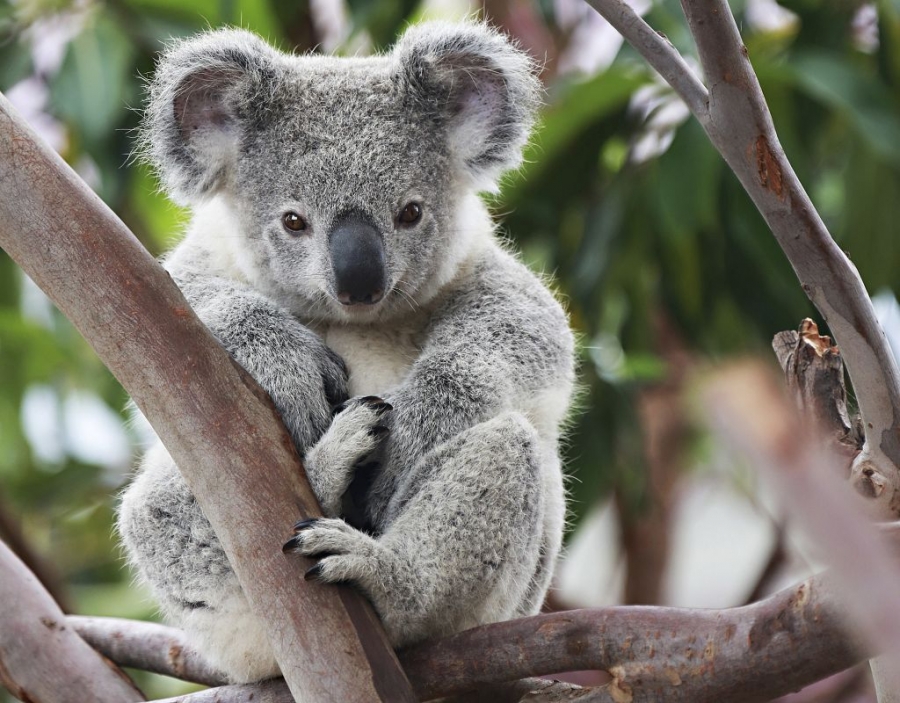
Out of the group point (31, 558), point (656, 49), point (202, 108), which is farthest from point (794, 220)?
point (31, 558)

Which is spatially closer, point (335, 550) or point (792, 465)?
point (792, 465)

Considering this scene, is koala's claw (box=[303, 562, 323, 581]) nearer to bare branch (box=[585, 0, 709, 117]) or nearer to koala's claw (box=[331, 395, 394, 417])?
koala's claw (box=[331, 395, 394, 417])

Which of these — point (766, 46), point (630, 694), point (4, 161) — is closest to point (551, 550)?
point (630, 694)

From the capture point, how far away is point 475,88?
2479 mm

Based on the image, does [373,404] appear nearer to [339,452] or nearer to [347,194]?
[339,452]

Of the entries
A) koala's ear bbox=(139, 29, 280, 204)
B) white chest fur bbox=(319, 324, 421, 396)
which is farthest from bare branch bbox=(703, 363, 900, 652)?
koala's ear bbox=(139, 29, 280, 204)

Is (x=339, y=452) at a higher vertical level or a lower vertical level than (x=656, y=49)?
lower

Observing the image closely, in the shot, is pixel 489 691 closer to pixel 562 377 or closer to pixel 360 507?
pixel 360 507

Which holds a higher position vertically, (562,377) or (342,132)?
(342,132)

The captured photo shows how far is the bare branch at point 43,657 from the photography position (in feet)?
7.93

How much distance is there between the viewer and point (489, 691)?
1991mm

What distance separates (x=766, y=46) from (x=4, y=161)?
115 inches

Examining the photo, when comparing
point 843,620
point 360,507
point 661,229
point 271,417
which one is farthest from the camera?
point 661,229

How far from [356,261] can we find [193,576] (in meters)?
0.70
